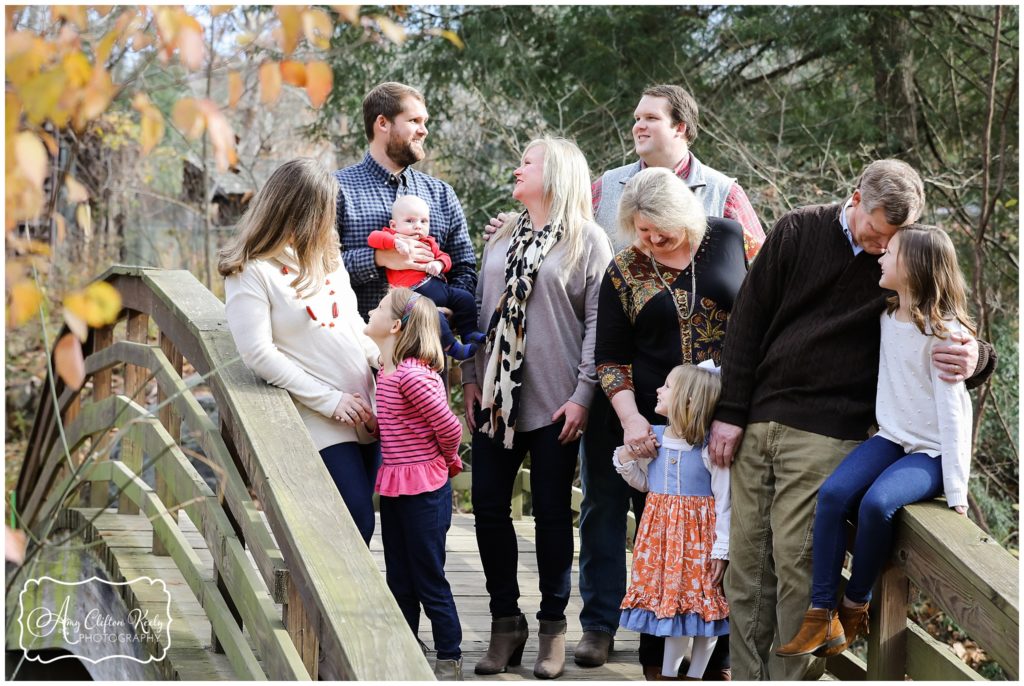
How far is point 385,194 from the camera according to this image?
3949 millimetres

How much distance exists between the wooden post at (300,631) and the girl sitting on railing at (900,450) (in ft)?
4.07

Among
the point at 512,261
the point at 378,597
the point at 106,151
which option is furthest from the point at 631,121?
the point at 106,151

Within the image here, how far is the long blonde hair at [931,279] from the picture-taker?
2809 mm

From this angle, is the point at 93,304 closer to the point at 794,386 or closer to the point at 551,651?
the point at 794,386

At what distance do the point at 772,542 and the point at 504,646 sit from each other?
3.44 feet

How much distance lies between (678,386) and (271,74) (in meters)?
1.72

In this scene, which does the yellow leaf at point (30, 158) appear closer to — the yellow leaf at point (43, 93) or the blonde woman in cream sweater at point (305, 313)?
the yellow leaf at point (43, 93)

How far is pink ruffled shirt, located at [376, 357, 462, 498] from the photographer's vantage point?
3418mm

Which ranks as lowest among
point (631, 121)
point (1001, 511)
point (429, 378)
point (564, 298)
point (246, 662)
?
point (1001, 511)

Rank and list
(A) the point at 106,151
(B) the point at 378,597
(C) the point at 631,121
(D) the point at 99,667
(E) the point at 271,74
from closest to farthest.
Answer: (E) the point at 271,74 < (B) the point at 378,597 < (D) the point at 99,667 < (C) the point at 631,121 < (A) the point at 106,151

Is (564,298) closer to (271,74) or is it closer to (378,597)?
(378,597)

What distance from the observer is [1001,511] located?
743 cm

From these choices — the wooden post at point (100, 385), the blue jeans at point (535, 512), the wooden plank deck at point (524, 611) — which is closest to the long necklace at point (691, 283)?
the blue jeans at point (535, 512)

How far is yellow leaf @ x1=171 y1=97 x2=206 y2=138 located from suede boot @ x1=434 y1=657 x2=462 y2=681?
2201 mm
